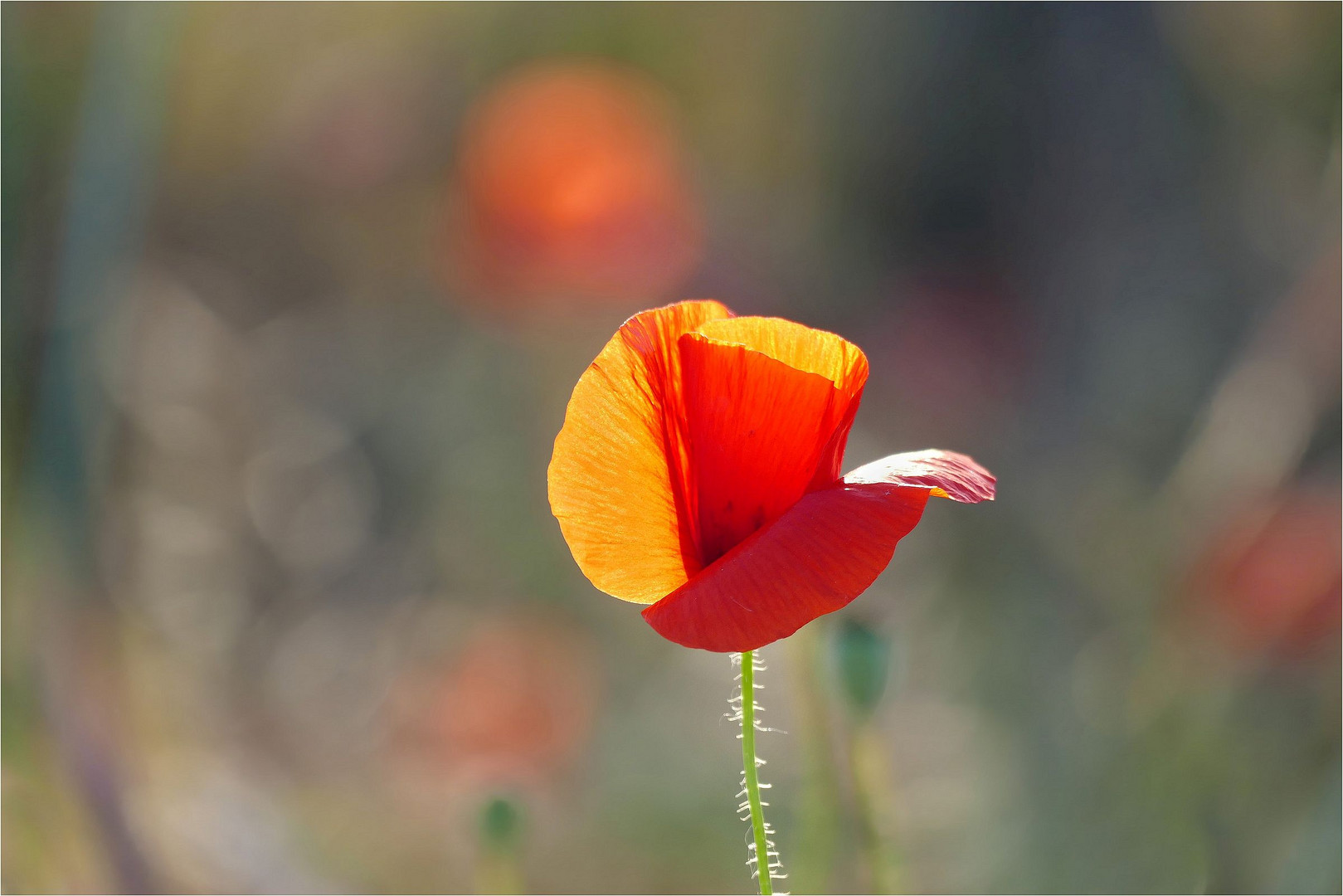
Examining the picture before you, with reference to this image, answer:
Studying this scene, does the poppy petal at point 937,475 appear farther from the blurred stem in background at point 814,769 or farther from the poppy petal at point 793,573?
the blurred stem in background at point 814,769

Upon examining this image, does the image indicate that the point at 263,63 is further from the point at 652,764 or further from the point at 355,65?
the point at 652,764

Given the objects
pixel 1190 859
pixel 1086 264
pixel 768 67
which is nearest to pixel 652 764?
pixel 1190 859

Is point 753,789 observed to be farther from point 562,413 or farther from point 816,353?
point 562,413

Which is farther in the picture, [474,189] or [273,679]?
[474,189]

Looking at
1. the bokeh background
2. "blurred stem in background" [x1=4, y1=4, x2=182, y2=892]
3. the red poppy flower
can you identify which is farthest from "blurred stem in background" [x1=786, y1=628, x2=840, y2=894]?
"blurred stem in background" [x1=4, y1=4, x2=182, y2=892]

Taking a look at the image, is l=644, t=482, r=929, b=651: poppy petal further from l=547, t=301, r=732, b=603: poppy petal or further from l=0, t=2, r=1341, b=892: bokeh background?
l=0, t=2, r=1341, b=892: bokeh background
